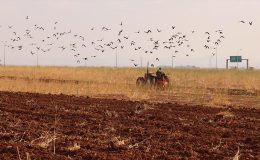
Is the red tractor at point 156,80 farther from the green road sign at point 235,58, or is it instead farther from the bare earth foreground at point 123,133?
the green road sign at point 235,58

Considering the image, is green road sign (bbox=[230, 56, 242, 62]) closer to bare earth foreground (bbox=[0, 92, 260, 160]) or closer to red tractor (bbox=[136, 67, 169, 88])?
red tractor (bbox=[136, 67, 169, 88])

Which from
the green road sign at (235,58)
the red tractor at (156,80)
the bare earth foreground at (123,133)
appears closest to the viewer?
the bare earth foreground at (123,133)

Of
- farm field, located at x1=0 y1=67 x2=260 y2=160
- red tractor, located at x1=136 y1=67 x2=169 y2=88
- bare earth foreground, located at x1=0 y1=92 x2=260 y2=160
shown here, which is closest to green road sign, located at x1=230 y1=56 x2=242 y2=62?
red tractor, located at x1=136 y1=67 x2=169 y2=88

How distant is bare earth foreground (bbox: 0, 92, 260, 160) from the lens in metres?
8.35

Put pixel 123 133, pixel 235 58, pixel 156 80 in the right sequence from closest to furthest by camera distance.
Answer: pixel 123 133
pixel 156 80
pixel 235 58

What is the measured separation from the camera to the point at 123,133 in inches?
426

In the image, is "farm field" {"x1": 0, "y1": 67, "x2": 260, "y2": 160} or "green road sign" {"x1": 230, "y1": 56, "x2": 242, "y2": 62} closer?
"farm field" {"x1": 0, "y1": 67, "x2": 260, "y2": 160}

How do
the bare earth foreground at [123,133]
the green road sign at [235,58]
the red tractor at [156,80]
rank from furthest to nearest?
the green road sign at [235,58] < the red tractor at [156,80] < the bare earth foreground at [123,133]

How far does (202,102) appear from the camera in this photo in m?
22.2

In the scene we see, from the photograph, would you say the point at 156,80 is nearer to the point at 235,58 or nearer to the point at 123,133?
the point at 123,133

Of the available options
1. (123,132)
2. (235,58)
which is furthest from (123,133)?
(235,58)

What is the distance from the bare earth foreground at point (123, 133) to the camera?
8352 millimetres

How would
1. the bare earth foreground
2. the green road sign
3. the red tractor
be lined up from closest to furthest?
the bare earth foreground → the red tractor → the green road sign

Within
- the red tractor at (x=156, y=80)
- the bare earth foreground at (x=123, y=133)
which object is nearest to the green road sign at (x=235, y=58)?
the red tractor at (x=156, y=80)
